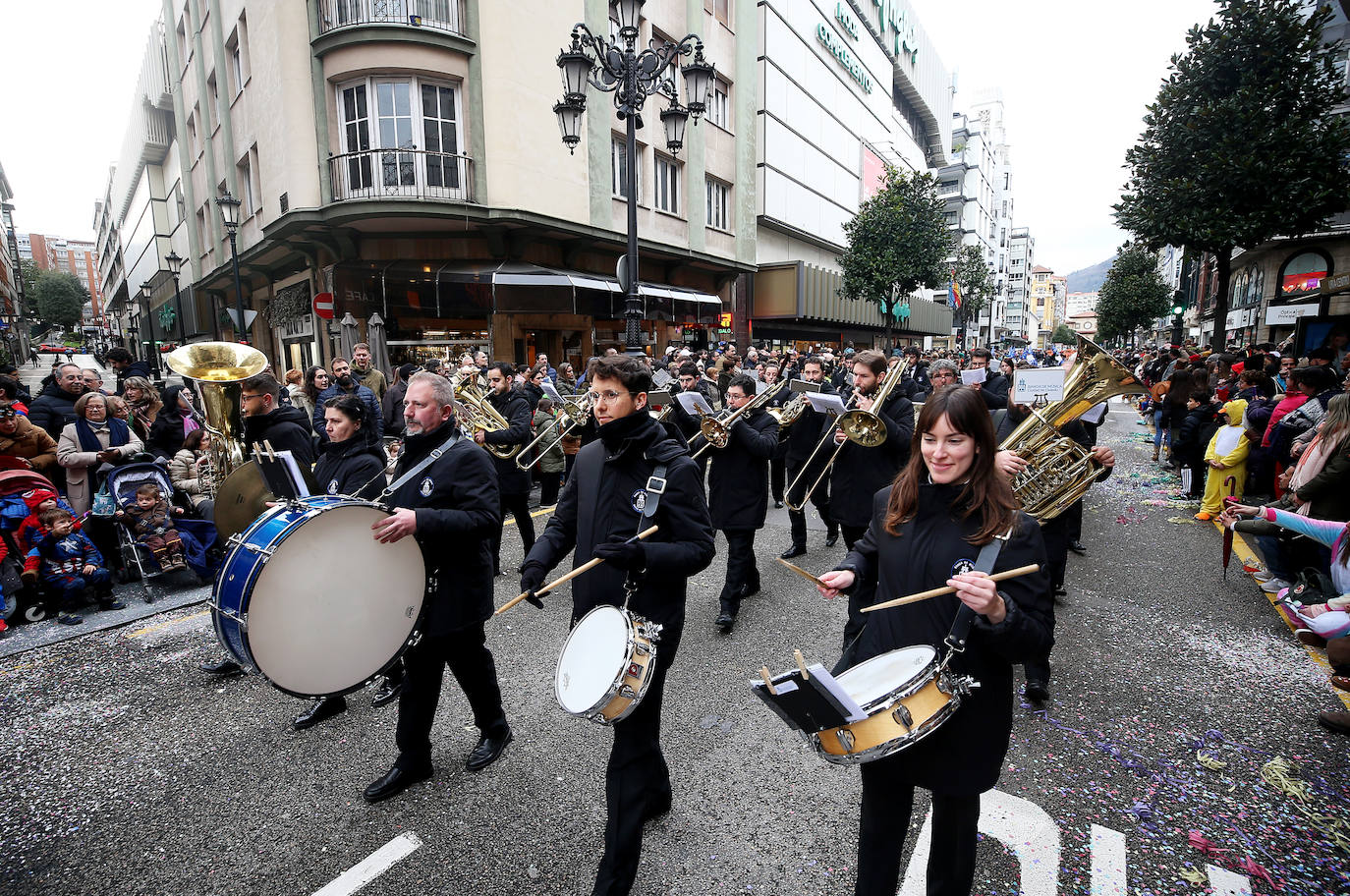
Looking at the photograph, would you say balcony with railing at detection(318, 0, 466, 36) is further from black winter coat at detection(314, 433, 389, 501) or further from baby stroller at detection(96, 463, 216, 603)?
black winter coat at detection(314, 433, 389, 501)

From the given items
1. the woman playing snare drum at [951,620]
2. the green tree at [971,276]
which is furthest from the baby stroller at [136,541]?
the green tree at [971,276]

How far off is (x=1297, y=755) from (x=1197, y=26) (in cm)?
1452

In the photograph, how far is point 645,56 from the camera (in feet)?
31.3

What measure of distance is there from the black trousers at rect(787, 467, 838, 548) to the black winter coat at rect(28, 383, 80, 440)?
721 centimetres

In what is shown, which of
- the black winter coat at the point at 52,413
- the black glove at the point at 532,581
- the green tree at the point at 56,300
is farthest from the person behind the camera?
the green tree at the point at 56,300

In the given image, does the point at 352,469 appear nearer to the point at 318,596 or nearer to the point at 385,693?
the point at 318,596

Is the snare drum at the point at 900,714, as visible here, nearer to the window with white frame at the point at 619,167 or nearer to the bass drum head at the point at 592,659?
the bass drum head at the point at 592,659

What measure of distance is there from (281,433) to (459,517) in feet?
8.30

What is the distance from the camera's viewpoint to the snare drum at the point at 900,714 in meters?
1.73

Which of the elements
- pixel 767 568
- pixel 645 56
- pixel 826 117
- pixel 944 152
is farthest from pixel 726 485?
pixel 944 152

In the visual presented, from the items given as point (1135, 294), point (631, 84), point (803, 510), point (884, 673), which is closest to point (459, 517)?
point (884, 673)

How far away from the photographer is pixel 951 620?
1.95 m

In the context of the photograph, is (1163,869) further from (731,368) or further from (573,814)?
(731,368)

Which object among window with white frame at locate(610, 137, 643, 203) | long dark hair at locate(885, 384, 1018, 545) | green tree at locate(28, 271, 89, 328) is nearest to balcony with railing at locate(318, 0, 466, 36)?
window with white frame at locate(610, 137, 643, 203)
